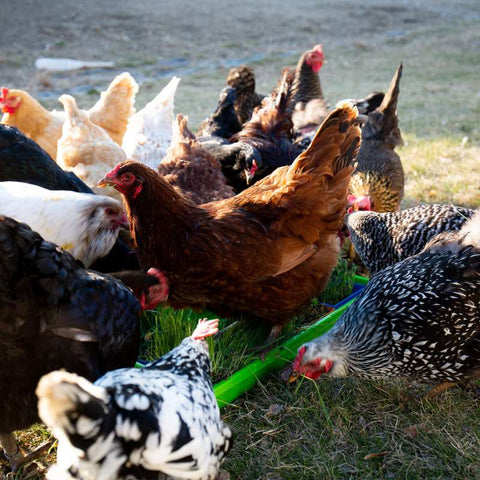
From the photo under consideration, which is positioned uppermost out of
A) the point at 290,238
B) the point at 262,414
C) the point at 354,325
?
the point at 290,238

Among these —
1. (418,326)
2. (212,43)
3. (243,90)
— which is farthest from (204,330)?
(212,43)

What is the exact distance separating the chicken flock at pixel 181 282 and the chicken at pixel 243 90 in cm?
164

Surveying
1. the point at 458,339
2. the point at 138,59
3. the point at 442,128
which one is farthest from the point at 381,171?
the point at 138,59

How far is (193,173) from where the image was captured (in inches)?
131

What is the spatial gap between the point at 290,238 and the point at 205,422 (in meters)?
1.12

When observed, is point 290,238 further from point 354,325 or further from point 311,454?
point 311,454

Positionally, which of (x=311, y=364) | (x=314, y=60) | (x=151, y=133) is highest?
(x=314, y=60)

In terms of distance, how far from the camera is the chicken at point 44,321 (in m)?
1.70

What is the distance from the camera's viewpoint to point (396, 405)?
2.44m

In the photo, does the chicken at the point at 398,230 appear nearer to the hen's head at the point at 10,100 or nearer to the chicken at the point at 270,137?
the chicken at the point at 270,137

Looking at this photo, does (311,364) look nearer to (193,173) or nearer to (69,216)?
(69,216)

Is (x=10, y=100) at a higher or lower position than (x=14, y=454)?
higher

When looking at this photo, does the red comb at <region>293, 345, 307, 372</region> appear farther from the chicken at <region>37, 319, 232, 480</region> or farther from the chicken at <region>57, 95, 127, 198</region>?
the chicken at <region>57, 95, 127, 198</region>

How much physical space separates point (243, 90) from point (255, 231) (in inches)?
124
